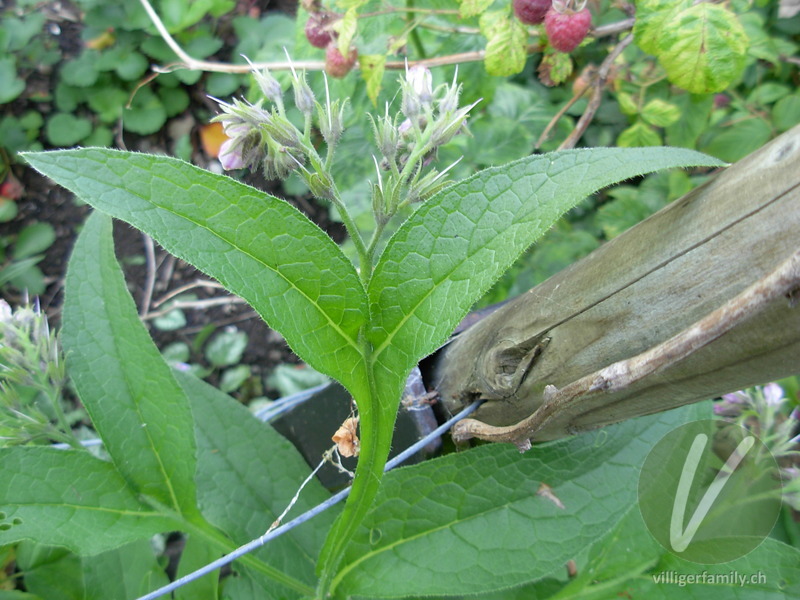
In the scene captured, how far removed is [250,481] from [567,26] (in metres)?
1.16

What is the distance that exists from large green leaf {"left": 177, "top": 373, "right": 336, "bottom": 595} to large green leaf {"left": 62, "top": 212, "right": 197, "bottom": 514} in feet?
0.49

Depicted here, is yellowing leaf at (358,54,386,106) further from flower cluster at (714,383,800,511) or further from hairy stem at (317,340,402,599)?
flower cluster at (714,383,800,511)

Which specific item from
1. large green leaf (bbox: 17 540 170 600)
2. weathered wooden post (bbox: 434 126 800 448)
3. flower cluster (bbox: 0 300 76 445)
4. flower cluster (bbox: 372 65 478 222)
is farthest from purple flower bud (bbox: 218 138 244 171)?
large green leaf (bbox: 17 540 170 600)

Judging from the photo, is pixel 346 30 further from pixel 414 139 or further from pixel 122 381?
pixel 122 381

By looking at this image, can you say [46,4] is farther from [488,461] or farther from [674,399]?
[674,399]

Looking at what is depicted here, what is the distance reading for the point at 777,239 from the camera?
21.4 inches

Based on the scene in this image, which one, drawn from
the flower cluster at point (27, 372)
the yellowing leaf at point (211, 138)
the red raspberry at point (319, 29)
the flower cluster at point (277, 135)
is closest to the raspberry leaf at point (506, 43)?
the red raspberry at point (319, 29)

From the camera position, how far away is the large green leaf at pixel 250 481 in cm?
124

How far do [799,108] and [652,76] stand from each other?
1.71 feet

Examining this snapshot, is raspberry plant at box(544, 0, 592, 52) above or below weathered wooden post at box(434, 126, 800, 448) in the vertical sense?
above

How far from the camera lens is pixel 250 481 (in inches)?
50.7

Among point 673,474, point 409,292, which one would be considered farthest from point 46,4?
point 673,474

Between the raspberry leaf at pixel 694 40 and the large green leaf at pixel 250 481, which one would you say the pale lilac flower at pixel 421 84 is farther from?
the large green leaf at pixel 250 481

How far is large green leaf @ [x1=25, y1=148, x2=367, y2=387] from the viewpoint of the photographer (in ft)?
2.21
